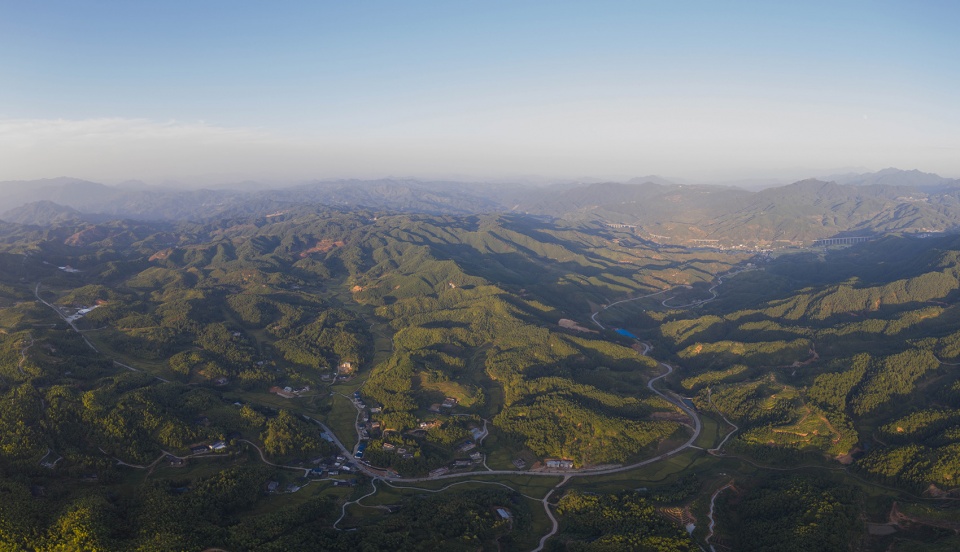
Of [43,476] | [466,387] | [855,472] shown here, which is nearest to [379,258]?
[466,387]

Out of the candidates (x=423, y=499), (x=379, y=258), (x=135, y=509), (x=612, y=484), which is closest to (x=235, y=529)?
(x=135, y=509)

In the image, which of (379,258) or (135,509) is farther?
(379,258)

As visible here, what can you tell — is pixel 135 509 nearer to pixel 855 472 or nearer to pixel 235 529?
pixel 235 529

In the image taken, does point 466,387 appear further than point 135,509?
Yes

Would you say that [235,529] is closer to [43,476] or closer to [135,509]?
[135,509]

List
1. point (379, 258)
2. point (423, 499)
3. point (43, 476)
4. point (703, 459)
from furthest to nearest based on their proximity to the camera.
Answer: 1. point (379, 258)
2. point (703, 459)
3. point (423, 499)
4. point (43, 476)

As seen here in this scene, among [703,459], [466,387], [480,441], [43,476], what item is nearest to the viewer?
[43,476]

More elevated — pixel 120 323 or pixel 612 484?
pixel 120 323

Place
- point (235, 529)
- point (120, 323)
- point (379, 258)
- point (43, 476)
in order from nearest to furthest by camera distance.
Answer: point (235, 529)
point (43, 476)
point (120, 323)
point (379, 258)

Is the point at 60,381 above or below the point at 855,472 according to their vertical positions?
above
